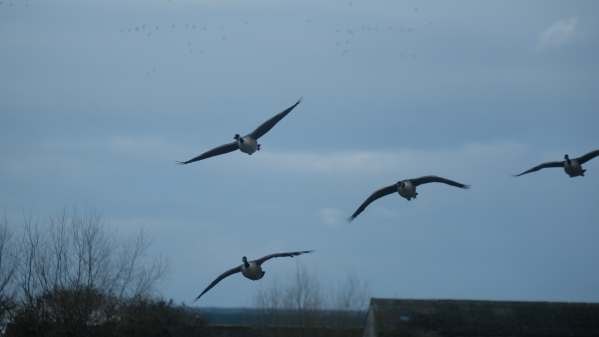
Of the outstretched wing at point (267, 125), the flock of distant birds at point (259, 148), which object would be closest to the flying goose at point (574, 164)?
the flock of distant birds at point (259, 148)

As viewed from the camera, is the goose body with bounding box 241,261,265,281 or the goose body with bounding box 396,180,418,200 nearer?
the goose body with bounding box 396,180,418,200

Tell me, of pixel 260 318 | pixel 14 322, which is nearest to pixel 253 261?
pixel 14 322

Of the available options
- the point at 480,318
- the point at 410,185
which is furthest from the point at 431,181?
the point at 480,318

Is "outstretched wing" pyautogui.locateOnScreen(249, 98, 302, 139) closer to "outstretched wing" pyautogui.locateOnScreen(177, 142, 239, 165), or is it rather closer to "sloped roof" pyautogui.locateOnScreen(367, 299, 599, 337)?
"outstretched wing" pyautogui.locateOnScreen(177, 142, 239, 165)

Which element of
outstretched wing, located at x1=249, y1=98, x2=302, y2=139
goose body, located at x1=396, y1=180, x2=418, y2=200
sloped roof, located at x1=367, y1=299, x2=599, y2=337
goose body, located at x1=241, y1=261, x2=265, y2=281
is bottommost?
sloped roof, located at x1=367, y1=299, x2=599, y2=337

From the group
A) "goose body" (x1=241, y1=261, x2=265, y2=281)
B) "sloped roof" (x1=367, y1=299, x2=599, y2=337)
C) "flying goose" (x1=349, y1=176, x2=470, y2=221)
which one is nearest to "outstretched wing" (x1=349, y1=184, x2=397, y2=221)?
"flying goose" (x1=349, y1=176, x2=470, y2=221)

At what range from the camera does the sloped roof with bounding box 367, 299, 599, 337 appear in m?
31.7

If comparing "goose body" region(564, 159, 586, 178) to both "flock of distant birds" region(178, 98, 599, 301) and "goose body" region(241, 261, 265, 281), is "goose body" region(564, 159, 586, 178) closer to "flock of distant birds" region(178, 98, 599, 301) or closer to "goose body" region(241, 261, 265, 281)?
"flock of distant birds" region(178, 98, 599, 301)

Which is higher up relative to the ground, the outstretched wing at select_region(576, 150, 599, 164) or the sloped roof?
the outstretched wing at select_region(576, 150, 599, 164)

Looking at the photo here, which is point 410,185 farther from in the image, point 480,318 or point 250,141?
point 480,318

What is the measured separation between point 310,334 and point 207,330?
8804 mm

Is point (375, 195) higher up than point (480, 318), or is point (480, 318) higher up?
point (375, 195)

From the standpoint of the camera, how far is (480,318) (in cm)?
3266

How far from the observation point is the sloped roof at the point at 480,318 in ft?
104
